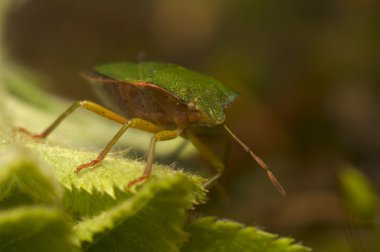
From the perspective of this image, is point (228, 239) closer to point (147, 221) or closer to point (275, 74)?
point (147, 221)

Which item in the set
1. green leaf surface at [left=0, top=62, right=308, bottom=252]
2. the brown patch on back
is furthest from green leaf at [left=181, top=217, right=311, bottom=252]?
the brown patch on back

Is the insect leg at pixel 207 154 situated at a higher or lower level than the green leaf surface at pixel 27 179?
lower

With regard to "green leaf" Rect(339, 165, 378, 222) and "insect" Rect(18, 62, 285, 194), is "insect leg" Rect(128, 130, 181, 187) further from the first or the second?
"green leaf" Rect(339, 165, 378, 222)

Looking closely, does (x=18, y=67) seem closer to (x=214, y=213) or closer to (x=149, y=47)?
(x=149, y=47)

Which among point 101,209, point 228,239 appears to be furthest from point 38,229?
point 228,239

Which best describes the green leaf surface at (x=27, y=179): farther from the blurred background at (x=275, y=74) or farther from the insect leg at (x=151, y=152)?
the blurred background at (x=275, y=74)

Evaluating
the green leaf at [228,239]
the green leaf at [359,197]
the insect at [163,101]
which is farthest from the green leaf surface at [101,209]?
the green leaf at [359,197]

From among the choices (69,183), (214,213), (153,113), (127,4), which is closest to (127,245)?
(69,183)

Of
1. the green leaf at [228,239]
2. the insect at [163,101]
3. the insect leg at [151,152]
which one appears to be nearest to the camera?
the insect leg at [151,152]
